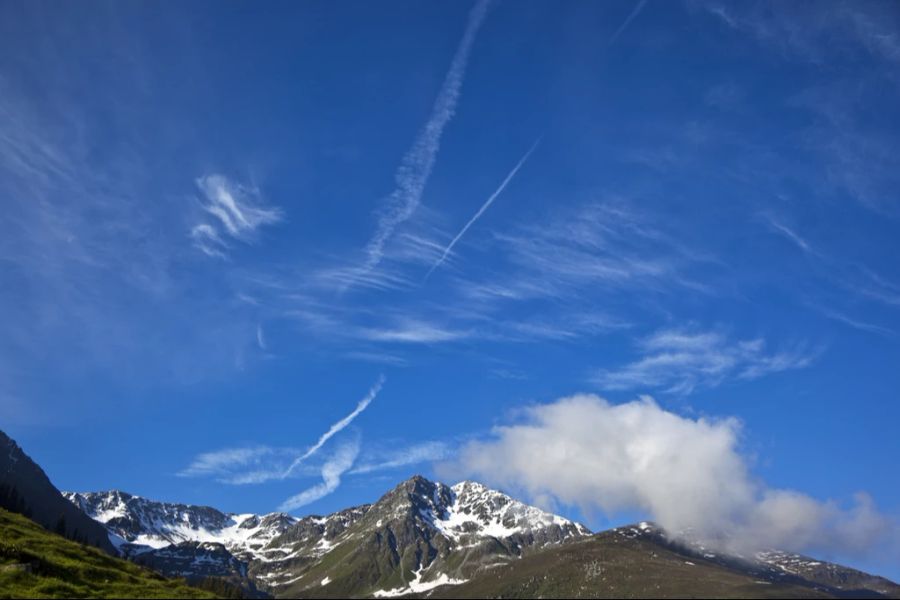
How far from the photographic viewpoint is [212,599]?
107 m

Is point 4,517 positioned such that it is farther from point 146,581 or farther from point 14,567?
point 14,567

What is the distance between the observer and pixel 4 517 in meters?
138

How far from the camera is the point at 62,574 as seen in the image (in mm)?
91375

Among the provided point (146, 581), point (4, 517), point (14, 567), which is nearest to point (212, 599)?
point (146, 581)

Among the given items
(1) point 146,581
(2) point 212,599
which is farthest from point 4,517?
(2) point 212,599

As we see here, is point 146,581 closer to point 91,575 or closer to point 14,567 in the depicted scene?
point 91,575

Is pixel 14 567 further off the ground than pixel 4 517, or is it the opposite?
pixel 4 517

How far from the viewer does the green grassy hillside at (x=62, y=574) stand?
266 ft

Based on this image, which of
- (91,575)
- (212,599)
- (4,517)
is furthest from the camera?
(4,517)

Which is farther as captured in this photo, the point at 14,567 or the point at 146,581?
the point at 146,581

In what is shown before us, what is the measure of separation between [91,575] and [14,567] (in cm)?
1433

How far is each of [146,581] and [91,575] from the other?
1425 cm

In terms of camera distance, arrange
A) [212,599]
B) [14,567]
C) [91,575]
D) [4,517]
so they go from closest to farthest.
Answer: [14,567], [91,575], [212,599], [4,517]

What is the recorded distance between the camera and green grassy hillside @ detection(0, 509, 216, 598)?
8112cm
